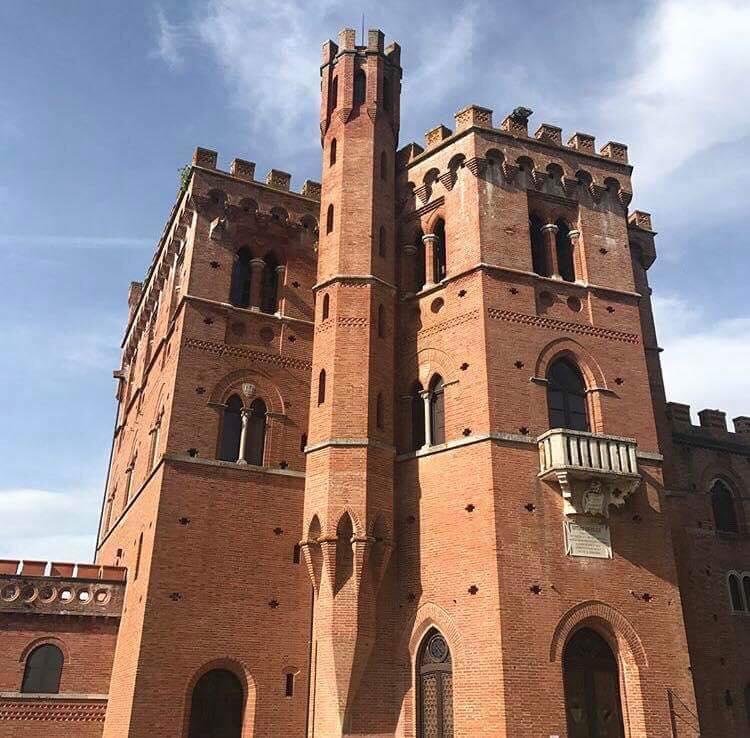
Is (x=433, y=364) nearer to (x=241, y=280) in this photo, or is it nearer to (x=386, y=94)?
(x=241, y=280)

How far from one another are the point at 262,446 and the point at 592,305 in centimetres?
1017

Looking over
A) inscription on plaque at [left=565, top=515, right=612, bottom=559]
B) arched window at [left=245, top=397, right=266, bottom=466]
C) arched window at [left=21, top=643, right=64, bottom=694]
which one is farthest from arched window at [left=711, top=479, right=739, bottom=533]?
Result: arched window at [left=21, top=643, right=64, bottom=694]

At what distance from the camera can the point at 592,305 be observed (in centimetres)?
2280

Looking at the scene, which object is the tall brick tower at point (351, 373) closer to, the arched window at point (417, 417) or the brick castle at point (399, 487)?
the brick castle at point (399, 487)

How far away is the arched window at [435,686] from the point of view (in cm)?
1847

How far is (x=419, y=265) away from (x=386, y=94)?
6.18m

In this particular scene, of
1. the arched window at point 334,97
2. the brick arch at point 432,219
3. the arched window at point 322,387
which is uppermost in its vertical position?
the arched window at point 334,97

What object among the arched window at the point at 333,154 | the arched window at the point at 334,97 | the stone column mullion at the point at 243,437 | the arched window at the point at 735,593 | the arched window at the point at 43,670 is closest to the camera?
the arched window at the point at 43,670

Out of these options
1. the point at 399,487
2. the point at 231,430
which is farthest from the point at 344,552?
the point at 231,430

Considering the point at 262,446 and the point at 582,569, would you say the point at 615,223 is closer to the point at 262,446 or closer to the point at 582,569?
the point at 582,569

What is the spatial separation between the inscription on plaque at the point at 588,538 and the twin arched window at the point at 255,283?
11672 millimetres

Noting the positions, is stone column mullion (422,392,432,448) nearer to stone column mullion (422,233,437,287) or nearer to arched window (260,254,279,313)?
stone column mullion (422,233,437,287)

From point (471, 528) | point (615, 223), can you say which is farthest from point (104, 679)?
point (615, 223)

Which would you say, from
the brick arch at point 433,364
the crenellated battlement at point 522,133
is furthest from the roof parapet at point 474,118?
the brick arch at point 433,364
